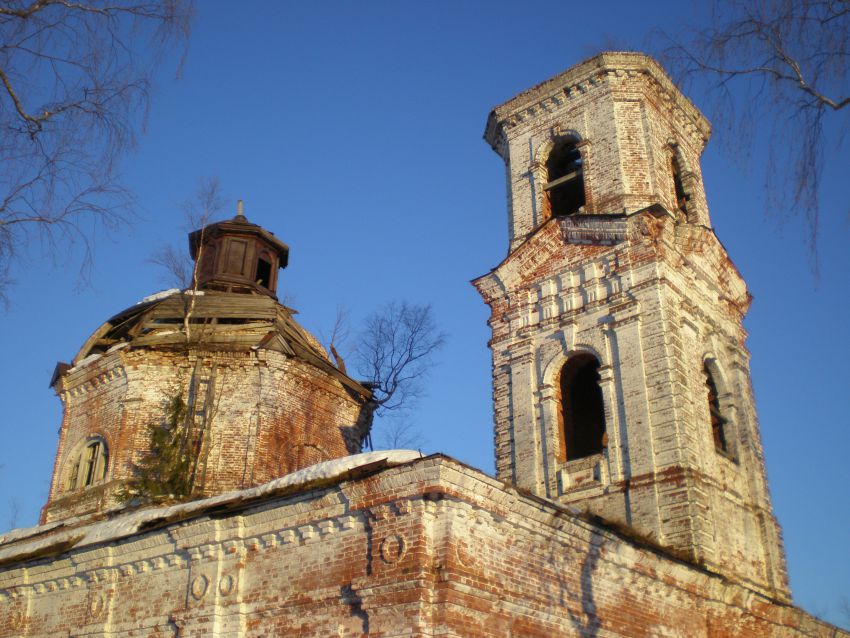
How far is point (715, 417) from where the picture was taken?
16.2 meters

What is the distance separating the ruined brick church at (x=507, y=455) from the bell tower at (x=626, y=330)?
0.05 meters

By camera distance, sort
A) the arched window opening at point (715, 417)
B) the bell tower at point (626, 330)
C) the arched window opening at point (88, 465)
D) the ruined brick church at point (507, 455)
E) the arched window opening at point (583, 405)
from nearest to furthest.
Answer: the ruined brick church at point (507, 455), the bell tower at point (626, 330), the arched window opening at point (715, 417), the arched window opening at point (583, 405), the arched window opening at point (88, 465)

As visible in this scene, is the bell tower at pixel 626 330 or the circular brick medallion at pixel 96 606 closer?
the circular brick medallion at pixel 96 606

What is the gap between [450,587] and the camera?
8.63 m

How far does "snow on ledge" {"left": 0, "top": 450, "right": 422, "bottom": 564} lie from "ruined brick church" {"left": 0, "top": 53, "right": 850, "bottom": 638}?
50 millimetres

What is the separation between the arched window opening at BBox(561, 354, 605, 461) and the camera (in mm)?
16188

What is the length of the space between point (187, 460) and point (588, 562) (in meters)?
9.81

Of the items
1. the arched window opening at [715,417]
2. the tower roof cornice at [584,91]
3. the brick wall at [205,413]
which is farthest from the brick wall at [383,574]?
the tower roof cornice at [584,91]

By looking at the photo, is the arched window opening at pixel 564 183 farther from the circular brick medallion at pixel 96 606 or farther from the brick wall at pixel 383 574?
the circular brick medallion at pixel 96 606

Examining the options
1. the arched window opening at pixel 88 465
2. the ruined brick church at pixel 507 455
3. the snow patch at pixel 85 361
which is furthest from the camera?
the snow patch at pixel 85 361

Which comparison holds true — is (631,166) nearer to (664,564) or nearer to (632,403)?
(632,403)

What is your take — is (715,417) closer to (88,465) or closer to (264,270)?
(264,270)

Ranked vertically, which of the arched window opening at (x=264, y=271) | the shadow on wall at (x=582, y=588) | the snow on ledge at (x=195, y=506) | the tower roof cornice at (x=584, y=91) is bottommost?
the shadow on wall at (x=582, y=588)

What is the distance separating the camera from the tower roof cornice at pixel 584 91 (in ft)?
59.6
